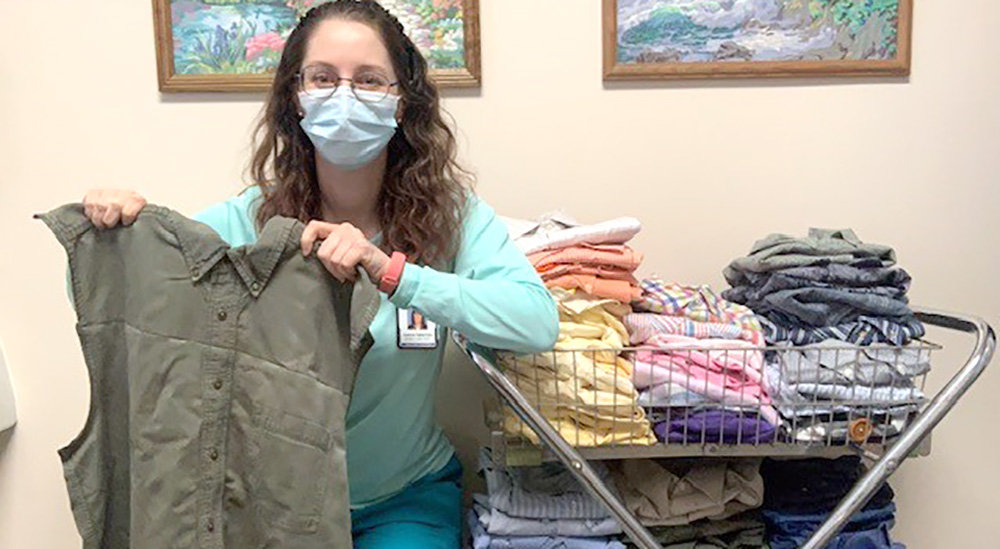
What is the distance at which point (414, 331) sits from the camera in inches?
56.5

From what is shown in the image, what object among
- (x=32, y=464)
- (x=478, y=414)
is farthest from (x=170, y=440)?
(x=32, y=464)

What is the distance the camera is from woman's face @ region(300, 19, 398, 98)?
1.38m

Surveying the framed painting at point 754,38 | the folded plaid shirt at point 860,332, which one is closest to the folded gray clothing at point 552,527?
the folded plaid shirt at point 860,332

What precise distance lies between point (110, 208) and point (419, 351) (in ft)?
1.81

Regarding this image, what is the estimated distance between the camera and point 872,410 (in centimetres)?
137

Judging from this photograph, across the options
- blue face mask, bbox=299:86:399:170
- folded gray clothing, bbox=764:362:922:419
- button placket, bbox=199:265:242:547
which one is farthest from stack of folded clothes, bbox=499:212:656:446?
button placket, bbox=199:265:242:547

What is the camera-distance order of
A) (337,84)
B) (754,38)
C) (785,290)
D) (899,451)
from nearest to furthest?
1. (899,451)
2. (337,84)
3. (785,290)
4. (754,38)

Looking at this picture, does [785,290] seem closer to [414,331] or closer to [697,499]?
[697,499]

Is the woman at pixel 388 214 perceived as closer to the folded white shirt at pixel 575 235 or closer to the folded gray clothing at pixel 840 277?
the folded white shirt at pixel 575 235

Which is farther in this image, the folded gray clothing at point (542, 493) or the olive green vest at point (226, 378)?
the folded gray clothing at point (542, 493)

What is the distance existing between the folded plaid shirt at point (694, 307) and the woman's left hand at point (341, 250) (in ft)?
1.74

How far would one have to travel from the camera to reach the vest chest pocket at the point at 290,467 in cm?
121

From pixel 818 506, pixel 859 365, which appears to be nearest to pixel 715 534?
pixel 818 506

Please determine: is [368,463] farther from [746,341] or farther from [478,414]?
[746,341]
